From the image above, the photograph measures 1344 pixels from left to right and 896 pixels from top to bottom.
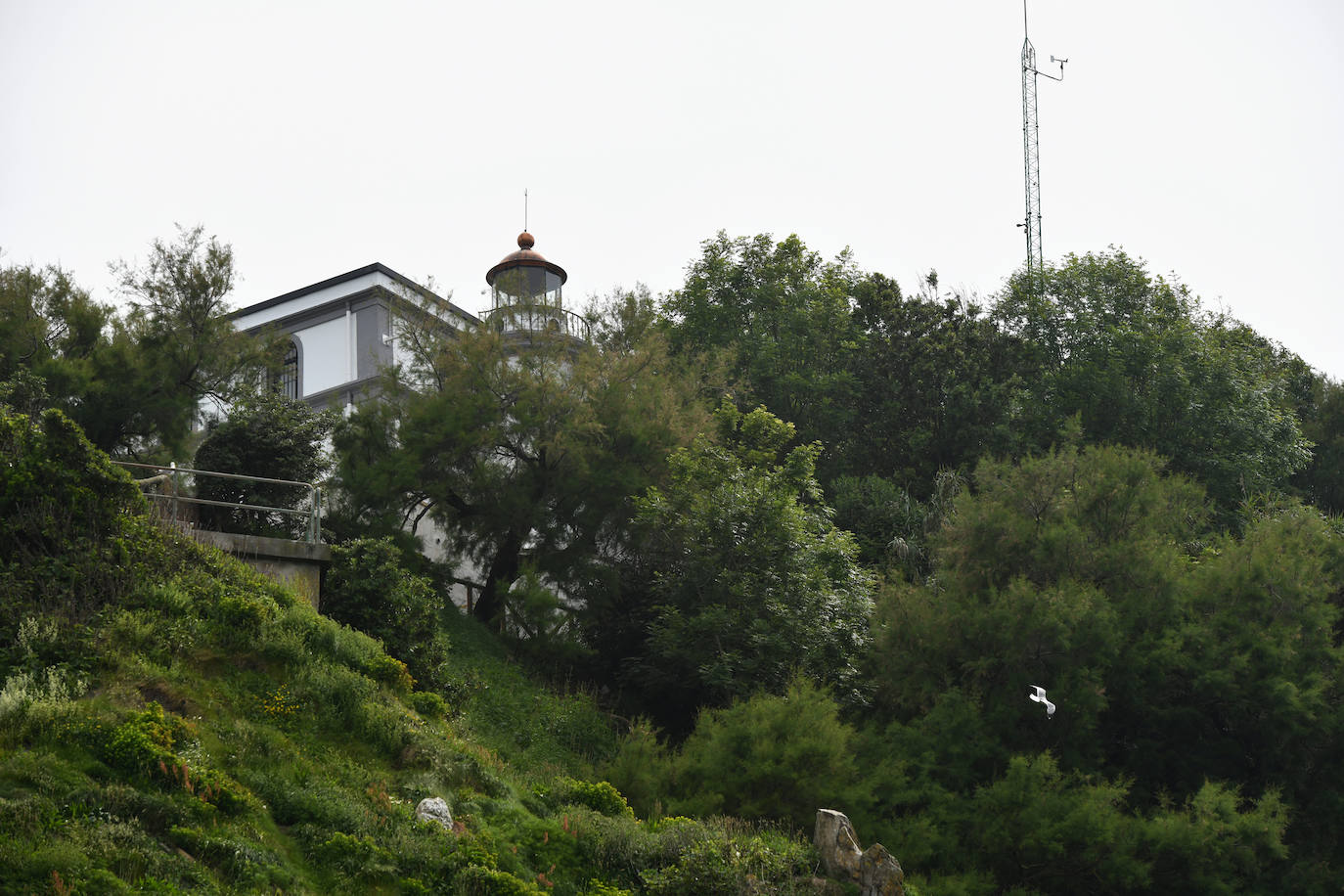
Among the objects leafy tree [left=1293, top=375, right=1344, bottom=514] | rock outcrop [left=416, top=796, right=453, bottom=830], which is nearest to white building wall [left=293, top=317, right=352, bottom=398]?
rock outcrop [left=416, top=796, right=453, bottom=830]

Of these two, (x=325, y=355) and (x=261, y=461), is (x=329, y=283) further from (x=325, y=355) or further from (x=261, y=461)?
(x=261, y=461)

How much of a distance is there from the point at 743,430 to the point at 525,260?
12.4m

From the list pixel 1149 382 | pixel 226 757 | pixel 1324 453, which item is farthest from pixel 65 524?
pixel 1324 453

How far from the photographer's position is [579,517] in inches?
1096

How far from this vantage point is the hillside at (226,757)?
11.6 m

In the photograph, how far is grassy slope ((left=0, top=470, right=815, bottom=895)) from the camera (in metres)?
11.5

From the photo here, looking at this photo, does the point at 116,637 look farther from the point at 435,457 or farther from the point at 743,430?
the point at 743,430

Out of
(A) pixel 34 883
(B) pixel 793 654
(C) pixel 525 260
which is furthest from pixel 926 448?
(A) pixel 34 883

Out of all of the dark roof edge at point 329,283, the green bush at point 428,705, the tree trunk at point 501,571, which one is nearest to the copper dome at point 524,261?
the dark roof edge at point 329,283

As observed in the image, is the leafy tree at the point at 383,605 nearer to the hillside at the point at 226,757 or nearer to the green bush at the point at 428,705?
the hillside at the point at 226,757

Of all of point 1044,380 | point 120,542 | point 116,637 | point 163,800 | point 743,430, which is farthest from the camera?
point 1044,380

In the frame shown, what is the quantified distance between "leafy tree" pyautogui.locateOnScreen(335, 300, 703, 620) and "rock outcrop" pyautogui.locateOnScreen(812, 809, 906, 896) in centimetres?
1151

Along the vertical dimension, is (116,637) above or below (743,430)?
below

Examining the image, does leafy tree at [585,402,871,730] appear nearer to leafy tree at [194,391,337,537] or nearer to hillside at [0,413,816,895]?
hillside at [0,413,816,895]
